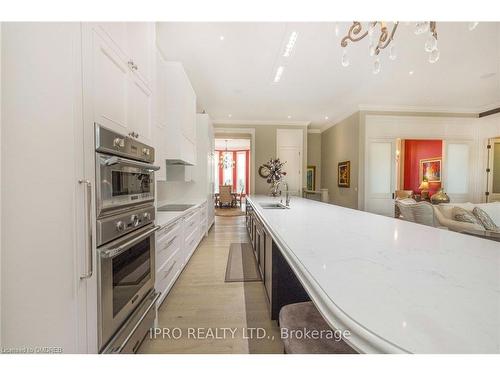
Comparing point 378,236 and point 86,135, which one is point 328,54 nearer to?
point 378,236

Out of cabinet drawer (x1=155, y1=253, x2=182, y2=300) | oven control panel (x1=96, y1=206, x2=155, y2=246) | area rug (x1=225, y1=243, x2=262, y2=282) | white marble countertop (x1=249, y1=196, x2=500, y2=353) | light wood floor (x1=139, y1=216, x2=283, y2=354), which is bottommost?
light wood floor (x1=139, y1=216, x2=283, y2=354)

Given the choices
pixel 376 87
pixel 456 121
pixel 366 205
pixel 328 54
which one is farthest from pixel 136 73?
pixel 456 121

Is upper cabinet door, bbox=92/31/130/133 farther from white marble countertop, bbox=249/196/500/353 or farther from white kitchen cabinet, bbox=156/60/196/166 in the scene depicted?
white kitchen cabinet, bbox=156/60/196/166

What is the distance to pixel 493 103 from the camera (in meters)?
5.40

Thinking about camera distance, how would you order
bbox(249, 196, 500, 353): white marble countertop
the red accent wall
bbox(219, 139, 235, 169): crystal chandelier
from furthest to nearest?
Result: 1. bbox(219, 139, 235, 169): crystal chandelier
2. the red accent wall
3. bbox(249, 196, 500, 353): white marble countertop

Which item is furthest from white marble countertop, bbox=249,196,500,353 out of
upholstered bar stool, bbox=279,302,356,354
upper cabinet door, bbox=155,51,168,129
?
upper cabinet door, bbox=155,51,168,129

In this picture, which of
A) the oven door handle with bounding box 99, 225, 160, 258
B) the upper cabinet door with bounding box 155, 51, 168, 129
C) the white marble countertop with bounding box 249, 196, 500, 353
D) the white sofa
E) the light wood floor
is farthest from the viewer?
the white sofa

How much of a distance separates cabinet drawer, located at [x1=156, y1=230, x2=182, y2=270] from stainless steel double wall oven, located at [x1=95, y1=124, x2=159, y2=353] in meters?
0.29

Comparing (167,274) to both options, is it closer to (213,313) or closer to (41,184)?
(213,313)

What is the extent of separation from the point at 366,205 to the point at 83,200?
19.7 feet

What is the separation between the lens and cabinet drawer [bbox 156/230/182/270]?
1.94 metres

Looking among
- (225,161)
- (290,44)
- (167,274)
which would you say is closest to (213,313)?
(167,274)

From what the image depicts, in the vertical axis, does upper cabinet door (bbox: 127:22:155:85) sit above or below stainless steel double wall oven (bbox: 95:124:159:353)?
above
